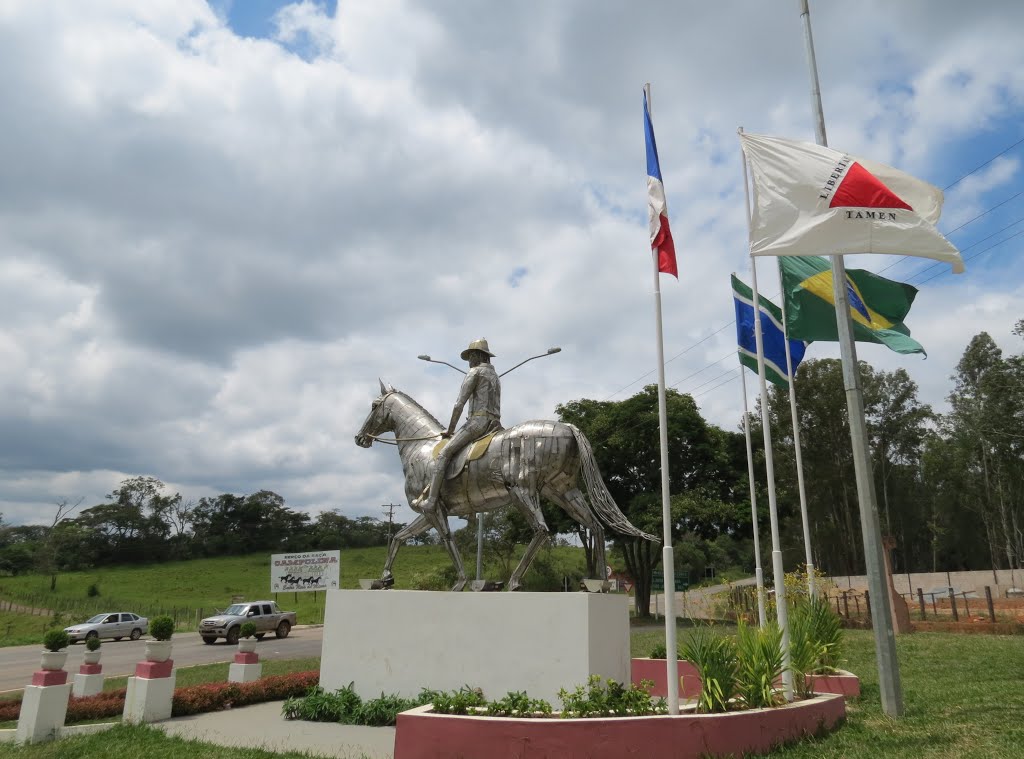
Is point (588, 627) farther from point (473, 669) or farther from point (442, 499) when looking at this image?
point (442, 499)

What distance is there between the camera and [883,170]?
27.6 feet

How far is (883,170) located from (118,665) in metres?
22.8

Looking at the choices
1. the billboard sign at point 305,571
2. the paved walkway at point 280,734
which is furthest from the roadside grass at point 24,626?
the paved walkway at point 280,734

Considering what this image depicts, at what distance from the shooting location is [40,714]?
924cm

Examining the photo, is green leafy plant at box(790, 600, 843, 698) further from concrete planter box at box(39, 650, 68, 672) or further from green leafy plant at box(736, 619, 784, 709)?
concrete planter box at box(39, 650, 68, 672)

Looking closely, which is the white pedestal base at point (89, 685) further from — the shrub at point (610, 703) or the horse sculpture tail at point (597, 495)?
the horse sculpture tail at point (597, 495)

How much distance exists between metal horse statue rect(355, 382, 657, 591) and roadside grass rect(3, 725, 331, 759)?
3313 mm

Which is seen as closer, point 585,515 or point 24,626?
point 585,515

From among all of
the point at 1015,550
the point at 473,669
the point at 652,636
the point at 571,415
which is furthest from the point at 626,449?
the point at 1015,550

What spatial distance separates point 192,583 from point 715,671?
59.6 metres

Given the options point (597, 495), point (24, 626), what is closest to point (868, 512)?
→ point (597, 495)

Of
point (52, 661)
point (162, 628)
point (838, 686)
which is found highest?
point (162, 628)

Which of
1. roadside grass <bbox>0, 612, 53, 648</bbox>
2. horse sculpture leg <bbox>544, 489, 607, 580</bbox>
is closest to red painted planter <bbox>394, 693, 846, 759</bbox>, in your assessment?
horse sculpture leg <bbox>544, 489, 607, 580</bbox>

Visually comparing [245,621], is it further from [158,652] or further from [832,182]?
[832,182]
